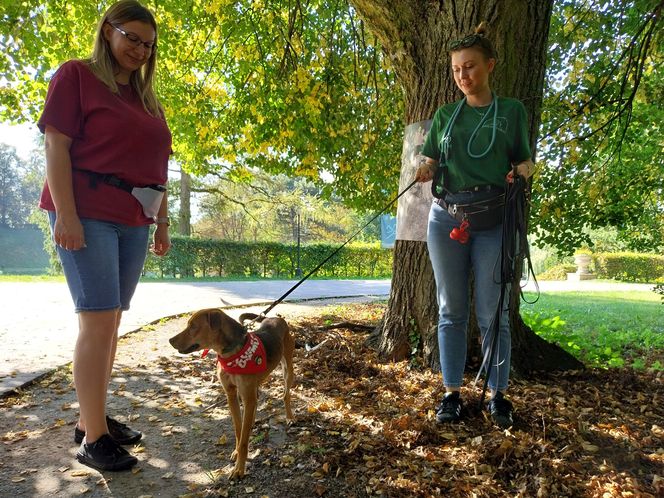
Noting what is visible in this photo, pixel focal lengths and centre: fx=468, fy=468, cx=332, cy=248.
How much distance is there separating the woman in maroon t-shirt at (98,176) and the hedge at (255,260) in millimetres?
18045

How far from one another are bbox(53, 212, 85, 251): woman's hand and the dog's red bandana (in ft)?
3.07

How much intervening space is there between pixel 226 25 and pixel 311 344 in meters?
4.92

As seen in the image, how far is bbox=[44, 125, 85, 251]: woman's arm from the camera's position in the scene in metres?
2.30

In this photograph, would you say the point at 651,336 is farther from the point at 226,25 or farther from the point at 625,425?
the point at 226,25

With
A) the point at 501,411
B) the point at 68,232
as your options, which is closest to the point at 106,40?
the point at 68,232

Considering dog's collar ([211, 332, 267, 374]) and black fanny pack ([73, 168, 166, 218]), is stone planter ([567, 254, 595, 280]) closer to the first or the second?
dog's collar ([211, 332, 267, 374])

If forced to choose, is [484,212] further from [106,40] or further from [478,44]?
[106,40]

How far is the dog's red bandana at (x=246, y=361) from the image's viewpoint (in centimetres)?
256

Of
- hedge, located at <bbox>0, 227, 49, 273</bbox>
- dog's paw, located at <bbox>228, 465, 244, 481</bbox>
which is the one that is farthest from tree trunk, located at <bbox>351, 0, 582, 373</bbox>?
hedge, located at <bbox>0, 227, 49, 273</bbox>

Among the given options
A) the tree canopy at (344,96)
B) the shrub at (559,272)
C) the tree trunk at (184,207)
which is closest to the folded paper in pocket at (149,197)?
the tree canopy at (344,96)

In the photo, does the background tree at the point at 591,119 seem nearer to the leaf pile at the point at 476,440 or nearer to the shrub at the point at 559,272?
the leaf pile at the point at 476,440

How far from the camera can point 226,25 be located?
696 cm

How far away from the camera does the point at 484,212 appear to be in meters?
2.85

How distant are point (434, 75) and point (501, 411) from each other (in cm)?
266
